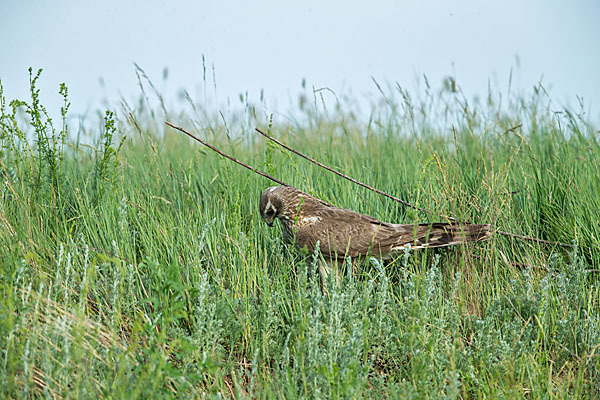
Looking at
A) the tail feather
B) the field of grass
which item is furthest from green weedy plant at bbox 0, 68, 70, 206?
the tail feather

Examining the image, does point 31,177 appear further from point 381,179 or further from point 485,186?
point 485,186

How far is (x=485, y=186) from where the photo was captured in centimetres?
488

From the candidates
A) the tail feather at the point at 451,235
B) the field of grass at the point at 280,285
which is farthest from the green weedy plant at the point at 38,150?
the tail feather at the point at 451,235

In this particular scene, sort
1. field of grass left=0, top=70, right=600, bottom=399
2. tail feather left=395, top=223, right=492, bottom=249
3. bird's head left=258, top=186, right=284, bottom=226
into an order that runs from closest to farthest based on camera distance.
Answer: field of grass left=0, top=70, right=600, bottom=399 → tail feather left=395, top=223, right=492, bottom=249 → bird's head left=258, top=186, right=284, bottom=226

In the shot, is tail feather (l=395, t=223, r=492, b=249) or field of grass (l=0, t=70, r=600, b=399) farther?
tail feather (l=395, t=223, r=492, b=249)

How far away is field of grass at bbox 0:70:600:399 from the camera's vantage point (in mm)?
3016

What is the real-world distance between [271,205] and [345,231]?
670mm

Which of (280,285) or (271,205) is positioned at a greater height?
(271,205)

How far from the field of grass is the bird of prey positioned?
15 cm

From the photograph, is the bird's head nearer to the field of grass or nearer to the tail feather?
the field of grass

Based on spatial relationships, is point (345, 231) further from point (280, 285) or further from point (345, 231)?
point (280, 285)

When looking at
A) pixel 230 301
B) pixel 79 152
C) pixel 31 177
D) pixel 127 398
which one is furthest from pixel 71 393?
pixel 79 152

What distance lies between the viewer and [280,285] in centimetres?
415

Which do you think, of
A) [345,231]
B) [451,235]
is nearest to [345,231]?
[345,231]
